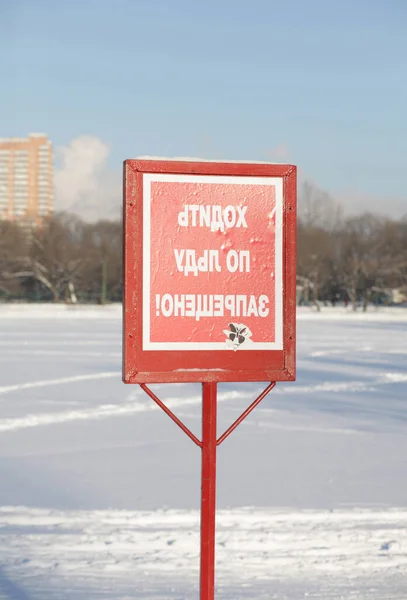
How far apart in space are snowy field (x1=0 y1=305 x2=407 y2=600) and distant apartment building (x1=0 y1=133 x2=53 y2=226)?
17478cm

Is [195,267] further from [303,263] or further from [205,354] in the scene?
[303,263]

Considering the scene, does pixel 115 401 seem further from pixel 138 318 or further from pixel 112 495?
pixel 138 318

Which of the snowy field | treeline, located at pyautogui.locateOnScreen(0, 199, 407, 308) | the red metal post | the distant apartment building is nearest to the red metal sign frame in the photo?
the red metal post

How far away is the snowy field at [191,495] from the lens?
16.1ft

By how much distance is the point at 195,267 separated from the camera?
3.31 metres

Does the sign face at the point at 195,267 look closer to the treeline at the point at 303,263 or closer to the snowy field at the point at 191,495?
the snowy field at the point at 191,495

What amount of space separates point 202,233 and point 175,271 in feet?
0.60

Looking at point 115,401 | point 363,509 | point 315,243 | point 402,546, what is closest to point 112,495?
point 363,509

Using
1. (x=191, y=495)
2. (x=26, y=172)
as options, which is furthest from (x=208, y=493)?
(x=26, y=172)

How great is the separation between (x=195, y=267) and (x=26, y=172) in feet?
621

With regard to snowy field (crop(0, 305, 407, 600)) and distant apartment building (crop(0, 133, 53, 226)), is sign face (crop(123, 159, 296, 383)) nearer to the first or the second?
snowy field (crop(0, 305, 407, 600))

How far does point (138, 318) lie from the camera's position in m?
3.31

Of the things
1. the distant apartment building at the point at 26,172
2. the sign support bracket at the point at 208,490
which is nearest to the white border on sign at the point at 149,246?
the sign support bracket at the point at 208,490

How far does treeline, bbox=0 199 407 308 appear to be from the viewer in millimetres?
76681
